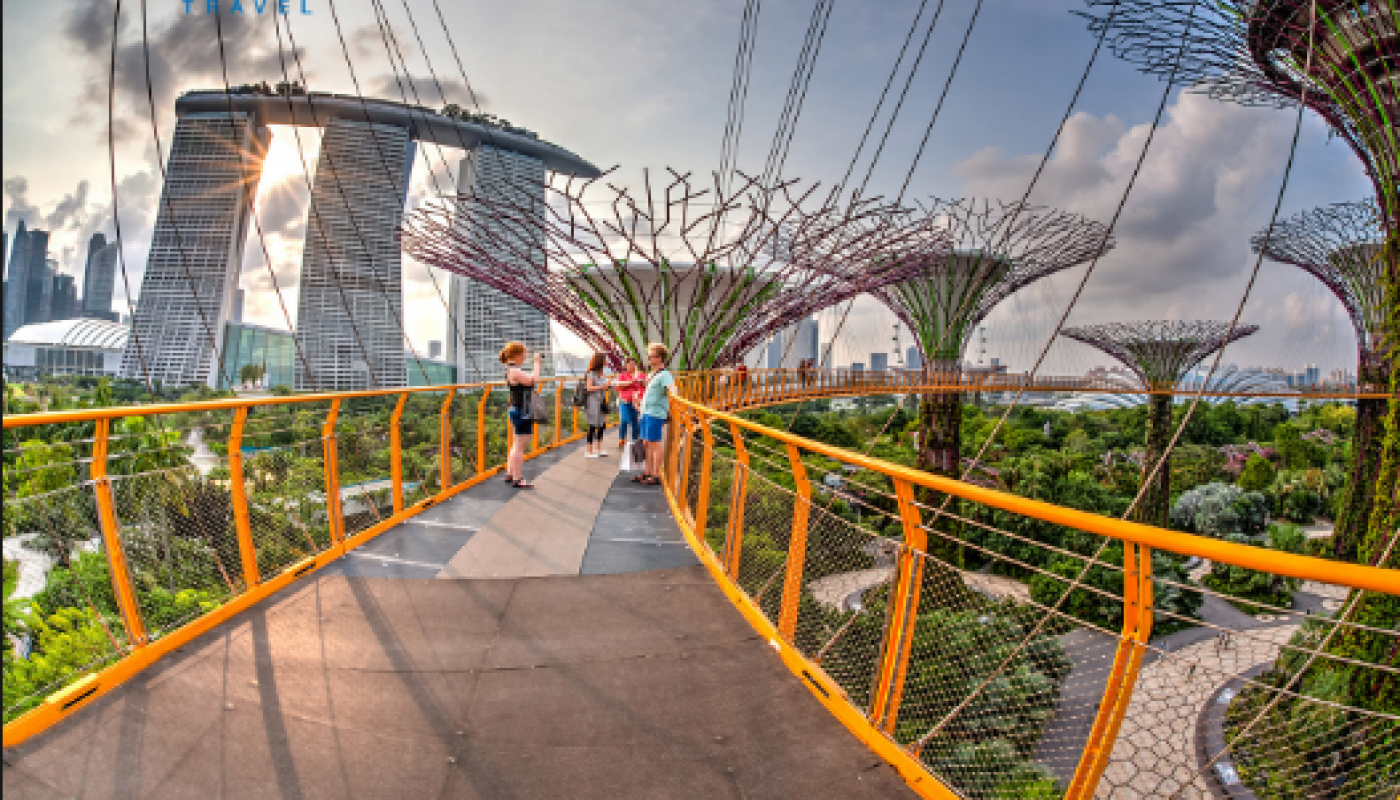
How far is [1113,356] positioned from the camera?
30.4m

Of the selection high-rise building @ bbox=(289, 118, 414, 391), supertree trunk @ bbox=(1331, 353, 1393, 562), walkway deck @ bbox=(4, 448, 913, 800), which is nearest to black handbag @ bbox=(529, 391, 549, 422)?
walkway deck @ bbox=(4, 448, 913, 800)

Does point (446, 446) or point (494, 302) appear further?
point (494, 302)

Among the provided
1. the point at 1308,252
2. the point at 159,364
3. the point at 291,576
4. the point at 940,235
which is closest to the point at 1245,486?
the point at 1308,252

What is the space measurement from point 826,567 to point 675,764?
1.54 m

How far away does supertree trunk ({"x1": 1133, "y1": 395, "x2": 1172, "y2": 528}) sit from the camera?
74.4 feet

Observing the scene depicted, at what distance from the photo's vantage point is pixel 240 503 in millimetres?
4145

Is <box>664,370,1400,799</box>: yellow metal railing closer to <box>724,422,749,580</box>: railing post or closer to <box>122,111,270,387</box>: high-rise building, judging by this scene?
<box>724,422,749,580</box>: railing post

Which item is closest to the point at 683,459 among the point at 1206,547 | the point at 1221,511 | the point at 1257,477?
the point at 1206,547

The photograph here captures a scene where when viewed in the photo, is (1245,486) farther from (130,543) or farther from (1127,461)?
(130,543)

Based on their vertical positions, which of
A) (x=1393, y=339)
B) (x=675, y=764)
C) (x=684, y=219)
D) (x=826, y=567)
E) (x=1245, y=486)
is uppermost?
(x=684, y=219)

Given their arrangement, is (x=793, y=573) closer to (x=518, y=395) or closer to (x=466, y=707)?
(x=466, y=707)

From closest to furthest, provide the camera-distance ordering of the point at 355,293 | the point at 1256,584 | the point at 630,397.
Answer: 1. the point at 630,397
2. the point at 1256,584
3. the point at 355,293

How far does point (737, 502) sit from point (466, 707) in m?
2.02

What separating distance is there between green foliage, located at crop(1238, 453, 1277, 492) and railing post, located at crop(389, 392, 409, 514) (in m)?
33.6
